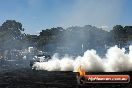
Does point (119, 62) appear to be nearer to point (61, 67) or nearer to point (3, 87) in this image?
point (61, 67)

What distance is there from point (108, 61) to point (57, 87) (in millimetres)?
40884

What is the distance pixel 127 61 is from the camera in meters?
88.9

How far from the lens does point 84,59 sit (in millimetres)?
89438

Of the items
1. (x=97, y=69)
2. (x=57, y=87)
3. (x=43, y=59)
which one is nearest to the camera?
(x=57, y=87)

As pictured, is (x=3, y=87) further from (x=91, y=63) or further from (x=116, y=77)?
(x=91, y=63)

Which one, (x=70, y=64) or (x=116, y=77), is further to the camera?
(x=70, y=64)

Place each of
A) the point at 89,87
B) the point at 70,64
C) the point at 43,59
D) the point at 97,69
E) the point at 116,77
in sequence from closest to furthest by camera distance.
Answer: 1. the point at 116,77
2. the point at 89,87
3. the point at 97,69
4. the point at 70,64
5. the point at 43,59

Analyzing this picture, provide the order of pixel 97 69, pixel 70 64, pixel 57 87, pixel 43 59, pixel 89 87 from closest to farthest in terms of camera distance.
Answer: pixel 89 87 → pixel 57 87 → pixel 97 69 → pixel 70 64 → pixel 43 59

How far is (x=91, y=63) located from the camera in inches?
3487

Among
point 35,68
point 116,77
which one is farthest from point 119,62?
point 116,77

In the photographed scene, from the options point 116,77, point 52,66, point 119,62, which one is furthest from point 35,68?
point 116,77

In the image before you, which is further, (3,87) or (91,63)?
(91,63)

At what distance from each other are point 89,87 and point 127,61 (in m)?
42.7

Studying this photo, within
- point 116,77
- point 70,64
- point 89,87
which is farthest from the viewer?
point 70,64
